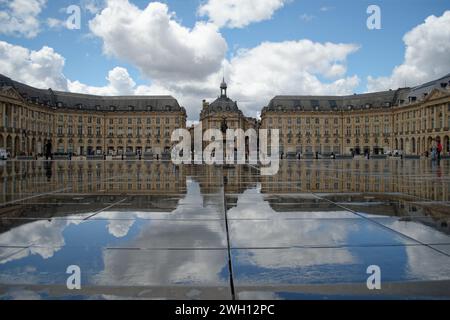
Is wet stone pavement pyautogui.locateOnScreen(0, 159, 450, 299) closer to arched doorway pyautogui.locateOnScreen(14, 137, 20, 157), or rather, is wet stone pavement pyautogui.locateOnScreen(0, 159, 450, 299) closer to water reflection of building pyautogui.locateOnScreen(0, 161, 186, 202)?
water reflection of building pyautogui.locateOnScreen(0, 161, 186, 202)

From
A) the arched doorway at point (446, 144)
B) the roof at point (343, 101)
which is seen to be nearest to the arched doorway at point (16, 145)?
the roof at point (343, 101)

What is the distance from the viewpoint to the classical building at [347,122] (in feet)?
322

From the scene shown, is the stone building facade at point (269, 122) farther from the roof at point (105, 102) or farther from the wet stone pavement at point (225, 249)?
the wet stone pavement at point (225, 249)

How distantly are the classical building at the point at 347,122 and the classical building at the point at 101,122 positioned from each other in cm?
3086

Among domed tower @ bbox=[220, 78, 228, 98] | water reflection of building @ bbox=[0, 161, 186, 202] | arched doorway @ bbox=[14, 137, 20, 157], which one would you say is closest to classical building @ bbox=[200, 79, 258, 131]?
domed tower @ bbox=[220, 78, 228, 98]

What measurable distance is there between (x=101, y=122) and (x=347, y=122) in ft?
228

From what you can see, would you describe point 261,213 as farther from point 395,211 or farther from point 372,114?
point 372,114

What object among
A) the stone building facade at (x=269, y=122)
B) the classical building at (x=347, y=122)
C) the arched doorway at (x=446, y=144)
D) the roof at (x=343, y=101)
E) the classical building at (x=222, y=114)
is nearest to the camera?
the arched doorway at (x=446, y=144)

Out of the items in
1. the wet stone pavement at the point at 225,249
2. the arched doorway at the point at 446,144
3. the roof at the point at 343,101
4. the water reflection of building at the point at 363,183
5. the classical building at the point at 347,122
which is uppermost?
the roof at the point at 343,101

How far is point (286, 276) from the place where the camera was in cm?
390

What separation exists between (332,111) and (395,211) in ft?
362

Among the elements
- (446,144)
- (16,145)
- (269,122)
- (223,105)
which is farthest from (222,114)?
(446,144)

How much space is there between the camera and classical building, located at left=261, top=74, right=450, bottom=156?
98.0 metres
